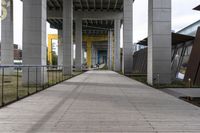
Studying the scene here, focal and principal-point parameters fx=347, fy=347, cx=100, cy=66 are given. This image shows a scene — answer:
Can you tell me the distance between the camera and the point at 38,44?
72.0ft

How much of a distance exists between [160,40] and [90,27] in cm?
6091

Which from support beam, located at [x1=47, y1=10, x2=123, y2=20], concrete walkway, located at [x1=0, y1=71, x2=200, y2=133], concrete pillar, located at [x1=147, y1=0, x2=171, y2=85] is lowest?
concrete walkway, located at [x1=0, y1=71, x2=200, y2=133]

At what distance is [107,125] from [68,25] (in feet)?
124

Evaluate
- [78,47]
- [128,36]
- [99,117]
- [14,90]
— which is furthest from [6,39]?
[99,117]

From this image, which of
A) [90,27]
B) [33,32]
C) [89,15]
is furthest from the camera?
[90,27]

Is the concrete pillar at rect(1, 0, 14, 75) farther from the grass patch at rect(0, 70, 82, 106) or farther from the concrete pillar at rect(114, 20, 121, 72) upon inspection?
the concrete pillar at rect(114, 20, 121, 72)

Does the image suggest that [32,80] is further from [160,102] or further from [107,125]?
[107,125]

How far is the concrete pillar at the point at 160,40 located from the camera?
22.5 meters

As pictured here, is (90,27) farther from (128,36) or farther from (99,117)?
(99,117)

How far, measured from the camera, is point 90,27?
82.8m

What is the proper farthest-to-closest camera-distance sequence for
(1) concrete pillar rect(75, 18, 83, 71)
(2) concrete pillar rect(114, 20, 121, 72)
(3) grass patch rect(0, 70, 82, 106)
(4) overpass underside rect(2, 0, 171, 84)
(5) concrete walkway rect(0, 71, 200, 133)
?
1. (2) concrete pillar rect(114, 20, 121, 72)
2. (1) concrete pillar rect(75, 18, 83, 71)
3. (4) overpass underside rect(2, 0, 171, 84)
4. (3) grass patch rect(0, 70, 82, 106)
5. (5) concrete walkway rect(0, 71, 200, 133)

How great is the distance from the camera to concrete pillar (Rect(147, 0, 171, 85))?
22531 mm

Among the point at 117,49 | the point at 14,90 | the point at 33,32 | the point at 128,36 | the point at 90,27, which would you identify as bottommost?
the point at 14,90

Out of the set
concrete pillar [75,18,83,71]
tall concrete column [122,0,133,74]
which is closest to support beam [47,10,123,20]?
concrete pillar [75,18,83,71]
